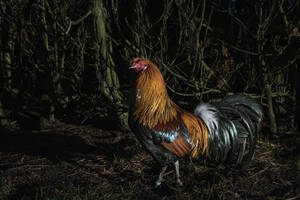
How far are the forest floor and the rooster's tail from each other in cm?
37

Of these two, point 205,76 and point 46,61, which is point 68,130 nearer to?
point 46,61

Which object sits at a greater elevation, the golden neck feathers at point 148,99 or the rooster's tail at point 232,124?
the golden neck feathers at point 148,99

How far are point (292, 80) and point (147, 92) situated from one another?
304cm

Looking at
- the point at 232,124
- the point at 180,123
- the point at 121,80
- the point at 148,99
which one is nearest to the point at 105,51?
the point at 121,80

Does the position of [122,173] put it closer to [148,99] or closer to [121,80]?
[148,99]

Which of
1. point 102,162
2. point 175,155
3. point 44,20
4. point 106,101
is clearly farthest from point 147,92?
point 44,20

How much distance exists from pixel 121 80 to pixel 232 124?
339cm

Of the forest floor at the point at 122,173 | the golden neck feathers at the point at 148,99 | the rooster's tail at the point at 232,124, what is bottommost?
the forest floor at the point at 122,173

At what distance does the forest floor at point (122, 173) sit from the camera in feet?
9.45

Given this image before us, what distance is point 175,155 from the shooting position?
2.79 metres

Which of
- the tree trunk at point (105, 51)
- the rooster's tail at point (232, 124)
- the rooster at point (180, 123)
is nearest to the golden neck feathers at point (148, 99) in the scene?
the rooster at point (180, 123)

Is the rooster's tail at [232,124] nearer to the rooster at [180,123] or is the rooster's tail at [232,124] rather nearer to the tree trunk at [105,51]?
the rooster at [180,123]

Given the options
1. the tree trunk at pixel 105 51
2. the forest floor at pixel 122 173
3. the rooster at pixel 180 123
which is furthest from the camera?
the tree trunk at pixel 105 51

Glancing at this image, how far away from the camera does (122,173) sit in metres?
3.42
